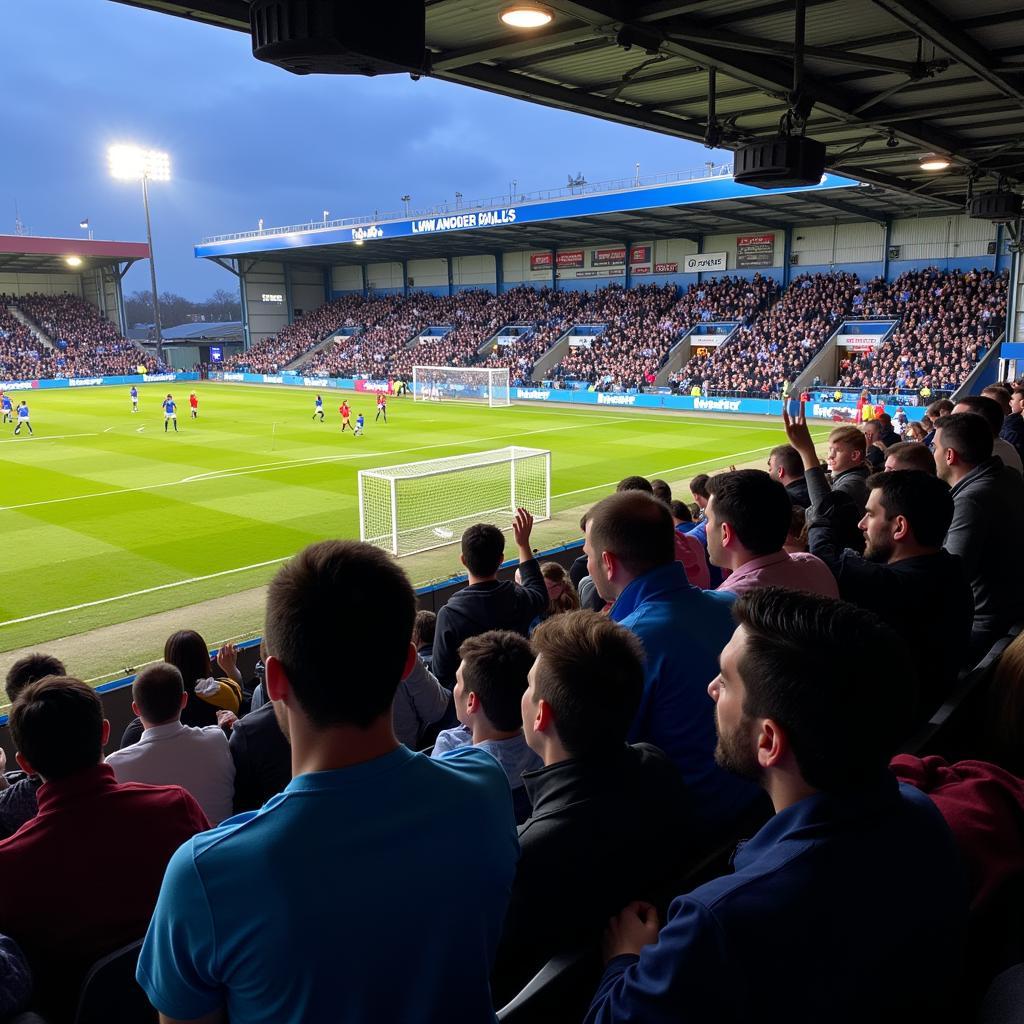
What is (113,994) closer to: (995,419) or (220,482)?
(995,419)

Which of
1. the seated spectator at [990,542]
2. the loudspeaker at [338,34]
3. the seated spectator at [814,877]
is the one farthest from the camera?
the seated spectator at [990,542]

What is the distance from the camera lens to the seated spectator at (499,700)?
3.25 m

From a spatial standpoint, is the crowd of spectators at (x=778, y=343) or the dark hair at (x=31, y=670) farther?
the crowd of spectators at (x=778, y=343)

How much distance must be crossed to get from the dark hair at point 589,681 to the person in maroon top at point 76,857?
4.70ft

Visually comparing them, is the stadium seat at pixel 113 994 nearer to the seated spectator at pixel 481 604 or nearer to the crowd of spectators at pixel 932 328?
the seated spectator at pixel 481 604

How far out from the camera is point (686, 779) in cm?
311

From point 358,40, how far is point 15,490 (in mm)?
20600

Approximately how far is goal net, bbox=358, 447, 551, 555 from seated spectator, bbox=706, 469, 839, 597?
→ 1152 centimetres

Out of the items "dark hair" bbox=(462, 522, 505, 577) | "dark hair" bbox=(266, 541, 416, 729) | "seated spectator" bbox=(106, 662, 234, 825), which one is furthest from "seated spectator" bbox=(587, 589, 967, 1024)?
"dark hair" bbox=(462, 522, 505, 577)

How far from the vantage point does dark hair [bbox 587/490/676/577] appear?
365 cm

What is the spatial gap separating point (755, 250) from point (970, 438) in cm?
4580

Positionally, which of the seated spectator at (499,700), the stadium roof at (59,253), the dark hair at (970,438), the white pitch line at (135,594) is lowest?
the white pitch line at (135,594)

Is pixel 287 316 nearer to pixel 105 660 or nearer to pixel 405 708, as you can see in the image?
pixel 105 660

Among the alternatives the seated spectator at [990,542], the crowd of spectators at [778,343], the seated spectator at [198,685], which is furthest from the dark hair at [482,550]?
the crowd of spectators at [778,343]
